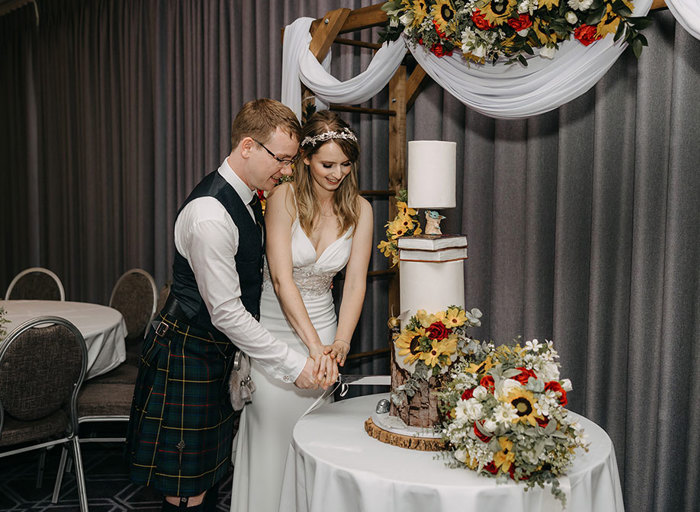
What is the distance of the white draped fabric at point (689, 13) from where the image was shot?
6.14 feet

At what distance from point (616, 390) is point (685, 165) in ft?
2.92

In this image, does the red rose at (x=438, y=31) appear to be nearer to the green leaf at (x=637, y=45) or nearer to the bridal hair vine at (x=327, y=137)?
the bridal hair vine at (x=327, y=137)

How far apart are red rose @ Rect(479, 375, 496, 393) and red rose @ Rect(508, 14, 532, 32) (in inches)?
45.0

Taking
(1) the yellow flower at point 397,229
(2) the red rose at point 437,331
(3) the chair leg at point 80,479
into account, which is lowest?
(3) the chair leg at point 80,479

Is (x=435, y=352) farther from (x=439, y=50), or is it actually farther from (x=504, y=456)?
(x=439, y=50)

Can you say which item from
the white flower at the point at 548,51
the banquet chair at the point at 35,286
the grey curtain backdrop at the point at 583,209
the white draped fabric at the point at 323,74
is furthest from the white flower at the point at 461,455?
the banquet chair at the point at 35,286

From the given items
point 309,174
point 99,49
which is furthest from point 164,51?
point 309,174

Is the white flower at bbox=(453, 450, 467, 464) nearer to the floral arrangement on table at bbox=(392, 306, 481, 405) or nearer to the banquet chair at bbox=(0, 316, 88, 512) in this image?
the floral arrangement on table at bbox=(392, 306, 481, 405)

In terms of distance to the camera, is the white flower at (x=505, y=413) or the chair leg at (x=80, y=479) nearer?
the white flower at (x=505, y=413)

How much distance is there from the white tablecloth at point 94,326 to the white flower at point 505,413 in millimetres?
2278

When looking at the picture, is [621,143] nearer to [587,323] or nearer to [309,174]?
[587,323]

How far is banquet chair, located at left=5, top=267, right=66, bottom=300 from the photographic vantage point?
14.7ft

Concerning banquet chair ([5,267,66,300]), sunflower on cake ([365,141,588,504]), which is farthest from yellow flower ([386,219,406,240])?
banquet chair ([5,267,66,300])

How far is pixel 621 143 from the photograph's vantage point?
261 centimetres
